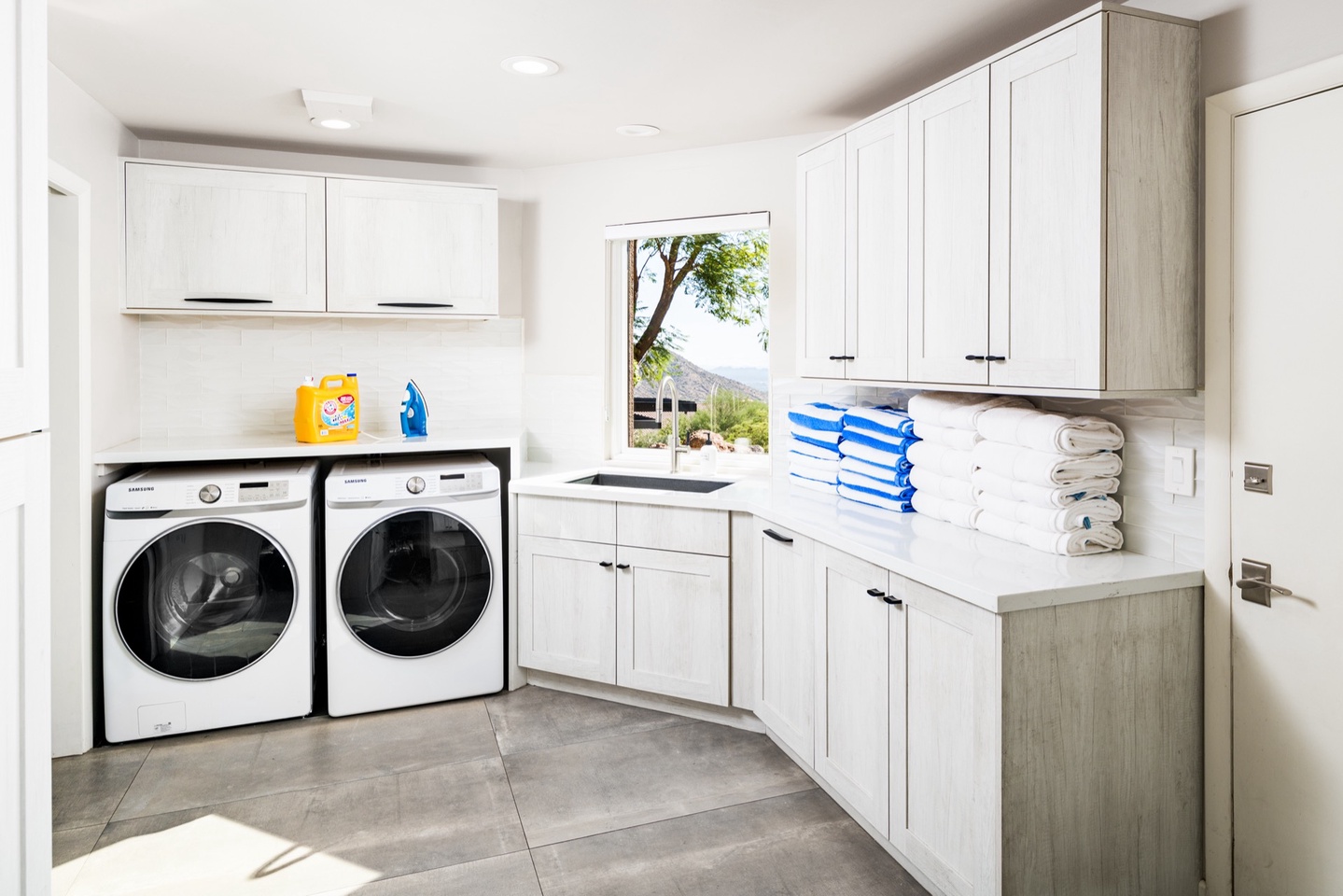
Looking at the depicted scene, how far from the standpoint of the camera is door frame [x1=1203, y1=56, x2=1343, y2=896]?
1856 millimetres

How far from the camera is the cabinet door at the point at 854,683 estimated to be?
214 centimetres

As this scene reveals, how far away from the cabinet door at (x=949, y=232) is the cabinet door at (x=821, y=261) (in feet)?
1.20

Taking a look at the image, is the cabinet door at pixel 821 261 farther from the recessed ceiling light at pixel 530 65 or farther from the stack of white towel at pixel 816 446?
the recessed ceiling light at pixel 530 65

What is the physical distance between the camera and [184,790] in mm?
2627

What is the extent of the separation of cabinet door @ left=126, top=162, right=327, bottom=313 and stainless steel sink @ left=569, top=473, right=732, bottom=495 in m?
1.35

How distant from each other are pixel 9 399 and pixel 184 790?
212 cm

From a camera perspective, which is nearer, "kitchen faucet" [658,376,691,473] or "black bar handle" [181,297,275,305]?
"black bar handle" [181,297,275,305]

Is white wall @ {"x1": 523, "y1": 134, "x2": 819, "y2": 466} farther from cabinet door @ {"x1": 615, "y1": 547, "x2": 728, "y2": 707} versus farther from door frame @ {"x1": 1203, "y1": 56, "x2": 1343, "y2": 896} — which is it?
door frame @ {"x1": 1203, "y1": 56, "x2": 1343, "y2": 896}

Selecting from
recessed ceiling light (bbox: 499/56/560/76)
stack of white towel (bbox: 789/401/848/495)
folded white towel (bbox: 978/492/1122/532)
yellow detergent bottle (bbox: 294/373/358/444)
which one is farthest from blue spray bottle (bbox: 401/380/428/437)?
folded white towel (bbox: 978/492/1122/532)

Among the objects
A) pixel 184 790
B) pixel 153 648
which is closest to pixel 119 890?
pixel 184 790

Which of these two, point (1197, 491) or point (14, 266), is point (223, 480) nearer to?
point (14, 266)

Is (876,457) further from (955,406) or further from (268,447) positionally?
(268,447)

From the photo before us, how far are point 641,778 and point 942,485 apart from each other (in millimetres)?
1318

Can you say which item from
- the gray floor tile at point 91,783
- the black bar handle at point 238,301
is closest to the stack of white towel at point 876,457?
the black bar handle at point 238,301
